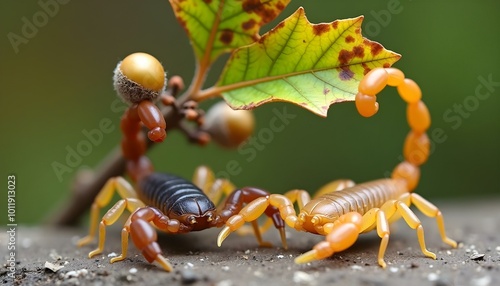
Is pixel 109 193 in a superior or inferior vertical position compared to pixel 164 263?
superior

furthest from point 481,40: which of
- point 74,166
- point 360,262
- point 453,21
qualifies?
point 74,166

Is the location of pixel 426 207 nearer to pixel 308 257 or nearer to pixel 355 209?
pixel 355 209

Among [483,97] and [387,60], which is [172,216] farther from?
[483,97]

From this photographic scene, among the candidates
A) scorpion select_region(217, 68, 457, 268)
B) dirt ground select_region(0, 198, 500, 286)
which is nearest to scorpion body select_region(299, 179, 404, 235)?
scorpion select_region(217, 68, 457, 268)

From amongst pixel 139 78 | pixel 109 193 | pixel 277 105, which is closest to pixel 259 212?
pixel 139 78

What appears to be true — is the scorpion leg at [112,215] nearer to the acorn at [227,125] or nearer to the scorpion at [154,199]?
the scorpion at [154,199]

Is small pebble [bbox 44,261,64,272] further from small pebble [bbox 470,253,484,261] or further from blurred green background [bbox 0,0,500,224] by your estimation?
blurred green background [bbox 0,0,500,224]

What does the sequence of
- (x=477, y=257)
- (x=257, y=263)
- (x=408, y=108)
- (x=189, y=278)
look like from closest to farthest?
(x=189, y=278) → (x=257, y=263) → (x=477, y=257) → (x=408, y=108)
